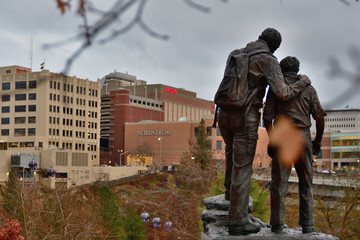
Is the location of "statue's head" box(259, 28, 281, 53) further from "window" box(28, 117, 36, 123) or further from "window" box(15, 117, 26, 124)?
"window" box(15, 117, 26, 124)

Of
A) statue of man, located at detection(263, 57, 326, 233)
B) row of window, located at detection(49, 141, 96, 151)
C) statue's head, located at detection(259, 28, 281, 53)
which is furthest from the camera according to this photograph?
row of window, located at detection(49, 141, 96, 151)

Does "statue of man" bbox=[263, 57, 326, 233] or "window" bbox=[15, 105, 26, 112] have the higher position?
"window" bbox=[15, 105, 26, 112]

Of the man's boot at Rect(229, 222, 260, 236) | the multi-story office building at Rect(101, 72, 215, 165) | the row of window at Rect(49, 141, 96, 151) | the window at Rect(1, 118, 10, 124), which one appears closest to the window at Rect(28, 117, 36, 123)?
the window at Rect(1, 118, 10, 124)

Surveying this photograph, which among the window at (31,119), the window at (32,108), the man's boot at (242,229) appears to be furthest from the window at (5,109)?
the man's boot at (242,229)

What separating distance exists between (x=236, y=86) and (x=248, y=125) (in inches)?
23.5

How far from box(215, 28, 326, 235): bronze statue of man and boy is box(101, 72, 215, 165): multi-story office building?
92935 millimetres

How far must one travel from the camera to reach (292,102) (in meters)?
7.54

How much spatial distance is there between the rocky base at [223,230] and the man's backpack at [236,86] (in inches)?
72.7

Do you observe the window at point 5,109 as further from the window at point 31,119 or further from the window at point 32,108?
the window at point 32,108

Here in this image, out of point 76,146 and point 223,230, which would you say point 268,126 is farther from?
point 76,146

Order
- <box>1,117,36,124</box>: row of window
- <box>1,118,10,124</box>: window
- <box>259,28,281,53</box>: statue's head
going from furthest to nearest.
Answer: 1. <box>1,118,10,124</box>: window
2. <box>1,117,36,124</box>: row of window
3. <box>259,28,281,53</box>: statue's head

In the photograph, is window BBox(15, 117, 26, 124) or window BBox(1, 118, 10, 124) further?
window BBox(1, 118, 10, 124)

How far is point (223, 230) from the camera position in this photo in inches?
315

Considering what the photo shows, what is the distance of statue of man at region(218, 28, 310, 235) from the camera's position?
7.39 m
